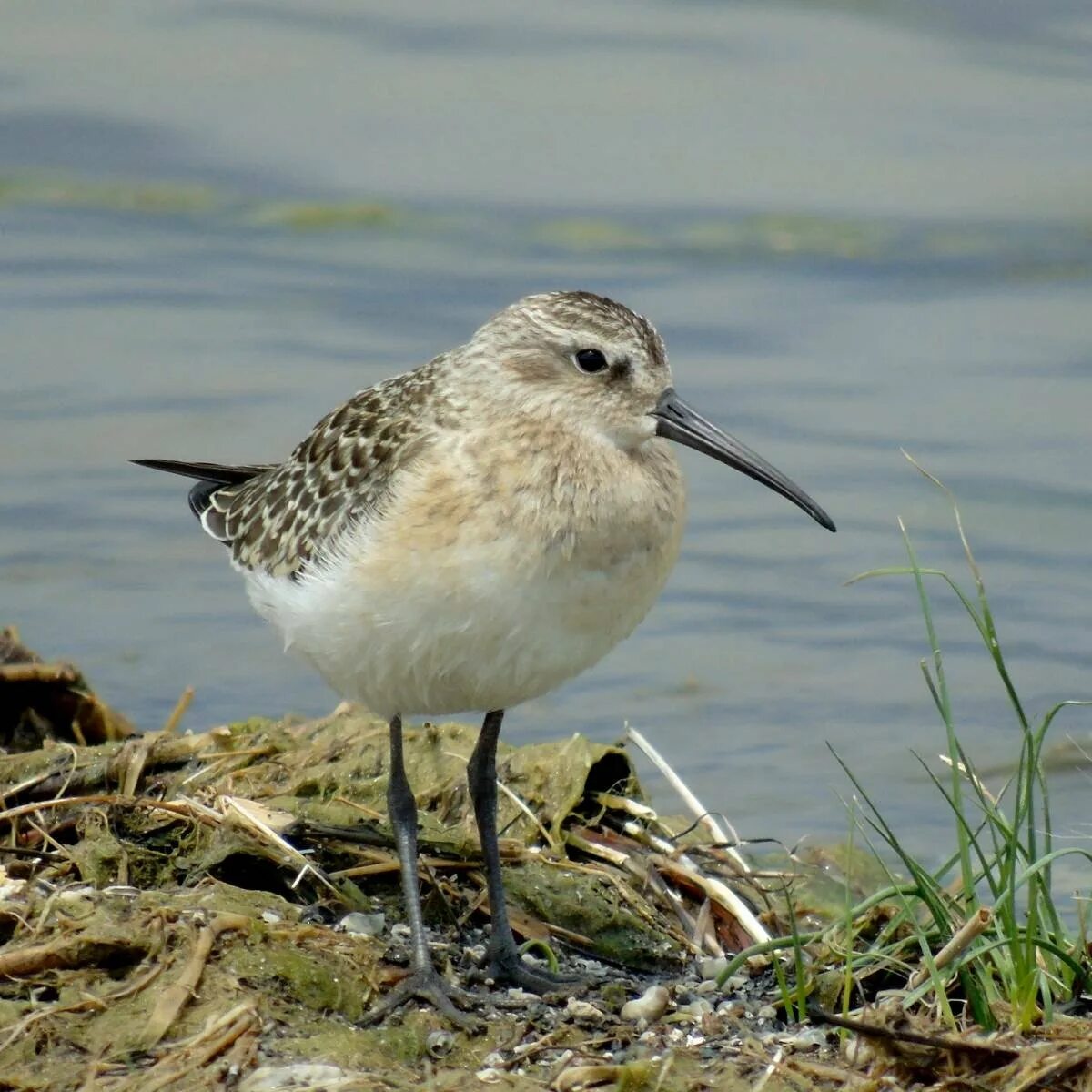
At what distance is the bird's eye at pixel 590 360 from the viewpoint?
5.68m

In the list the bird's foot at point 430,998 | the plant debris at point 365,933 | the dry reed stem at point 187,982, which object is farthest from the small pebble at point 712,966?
the dry reed stem at point 187,982

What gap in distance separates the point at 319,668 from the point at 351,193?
7706mm

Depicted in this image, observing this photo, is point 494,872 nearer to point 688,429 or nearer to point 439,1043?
point 439,1043

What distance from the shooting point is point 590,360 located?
5695mm

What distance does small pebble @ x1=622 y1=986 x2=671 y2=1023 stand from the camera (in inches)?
199

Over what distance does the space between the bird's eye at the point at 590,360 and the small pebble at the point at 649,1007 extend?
1735mm

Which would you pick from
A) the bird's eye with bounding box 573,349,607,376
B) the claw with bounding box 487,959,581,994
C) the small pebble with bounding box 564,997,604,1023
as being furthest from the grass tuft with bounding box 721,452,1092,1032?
the bird's eye with bounding box 573,349,607,376

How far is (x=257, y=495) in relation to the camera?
6656mm

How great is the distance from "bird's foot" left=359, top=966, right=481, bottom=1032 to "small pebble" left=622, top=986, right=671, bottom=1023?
390mm

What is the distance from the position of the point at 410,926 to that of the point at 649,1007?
0.76 metres

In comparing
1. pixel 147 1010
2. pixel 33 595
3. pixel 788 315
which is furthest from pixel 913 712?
pixel 147 1010

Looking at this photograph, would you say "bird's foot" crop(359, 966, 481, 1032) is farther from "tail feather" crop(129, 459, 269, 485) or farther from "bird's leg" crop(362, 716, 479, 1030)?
"tail feather" crop(129, 459, 269, 485)

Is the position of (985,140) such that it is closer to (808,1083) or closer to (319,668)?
(319,668)

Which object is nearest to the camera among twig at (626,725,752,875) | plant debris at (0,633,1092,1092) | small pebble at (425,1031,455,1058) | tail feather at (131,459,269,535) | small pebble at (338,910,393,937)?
plant debris at (0,633,1092,1092)
